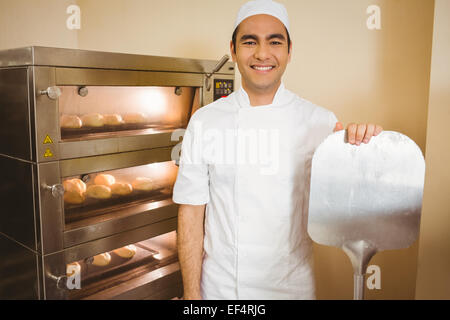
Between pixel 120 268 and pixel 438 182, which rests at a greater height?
pixel 438 182

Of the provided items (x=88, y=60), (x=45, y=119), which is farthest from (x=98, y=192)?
(x=88, y=60)

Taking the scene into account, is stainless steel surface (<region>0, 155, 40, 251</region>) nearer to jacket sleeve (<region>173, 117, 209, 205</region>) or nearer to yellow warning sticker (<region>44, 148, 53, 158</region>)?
yellow warning sticker (<region>44, 148, 53, 158</region>)

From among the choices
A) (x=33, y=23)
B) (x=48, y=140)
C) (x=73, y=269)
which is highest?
(x=33, y=23)

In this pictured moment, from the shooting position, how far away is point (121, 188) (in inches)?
59.6

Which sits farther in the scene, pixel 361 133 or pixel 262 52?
pixel 262 52

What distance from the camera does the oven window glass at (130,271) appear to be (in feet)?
4.60

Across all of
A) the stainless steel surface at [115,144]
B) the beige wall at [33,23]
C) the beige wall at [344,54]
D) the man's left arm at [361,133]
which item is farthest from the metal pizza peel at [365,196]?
the beige wall at [33,23]

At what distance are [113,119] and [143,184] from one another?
30 centimetres

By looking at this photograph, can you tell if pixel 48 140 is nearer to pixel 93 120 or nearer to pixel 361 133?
pixel 93 120

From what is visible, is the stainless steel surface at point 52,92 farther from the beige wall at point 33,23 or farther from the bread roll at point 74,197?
the beige wall at point 33,23

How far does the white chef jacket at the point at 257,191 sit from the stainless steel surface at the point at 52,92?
0.44m

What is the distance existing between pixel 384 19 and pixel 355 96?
32 cm

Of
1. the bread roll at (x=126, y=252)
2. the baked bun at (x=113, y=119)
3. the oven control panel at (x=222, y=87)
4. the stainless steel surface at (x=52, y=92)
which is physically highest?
the oven control panel at (x=222, y=87)

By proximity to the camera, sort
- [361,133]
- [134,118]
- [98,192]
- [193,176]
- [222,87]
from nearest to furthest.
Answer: [361,133] < [193,176] < [98,192] < [134,118] < [222,87]
